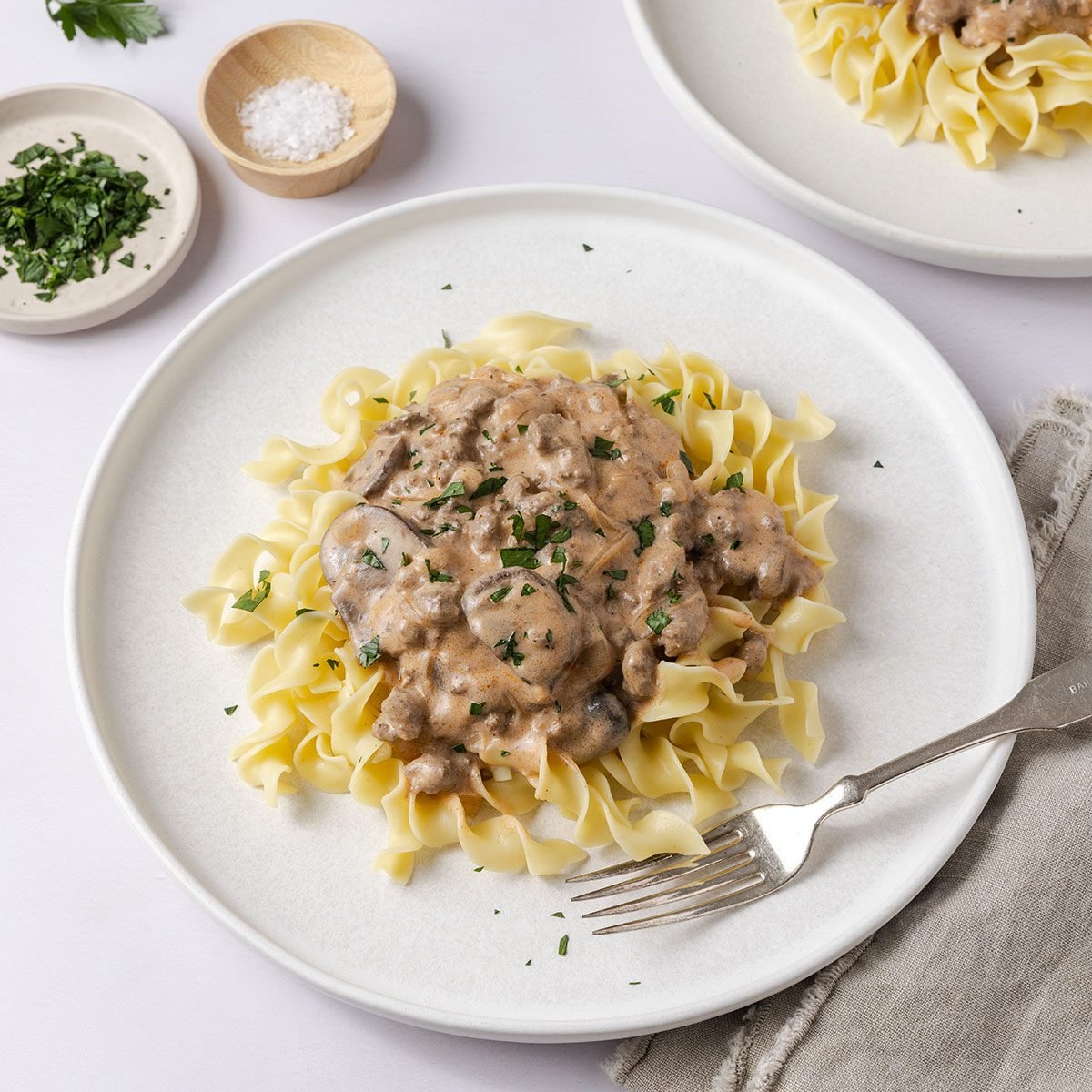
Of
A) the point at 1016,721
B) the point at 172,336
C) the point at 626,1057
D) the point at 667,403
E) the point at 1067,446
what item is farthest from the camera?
the point at 172,336

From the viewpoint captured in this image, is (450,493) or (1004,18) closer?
(450,493)

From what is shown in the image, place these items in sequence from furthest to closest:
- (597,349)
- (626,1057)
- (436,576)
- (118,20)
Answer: (118,20) < (597,349) < (626,1057) < (436,576)

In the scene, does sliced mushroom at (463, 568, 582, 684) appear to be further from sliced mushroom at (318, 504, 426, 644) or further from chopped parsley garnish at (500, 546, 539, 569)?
sliced mushroom at (318, 504, 426, 644)

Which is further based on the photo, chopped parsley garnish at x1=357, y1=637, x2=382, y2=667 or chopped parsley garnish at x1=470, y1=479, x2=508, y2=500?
chopped parsley garnish at x1=470, y1=479, x2=508, y2=500

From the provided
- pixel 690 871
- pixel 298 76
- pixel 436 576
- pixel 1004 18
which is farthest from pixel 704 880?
pixel 298 76

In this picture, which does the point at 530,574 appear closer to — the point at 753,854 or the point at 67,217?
the point at 753,854

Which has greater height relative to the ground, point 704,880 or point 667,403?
point 667,403

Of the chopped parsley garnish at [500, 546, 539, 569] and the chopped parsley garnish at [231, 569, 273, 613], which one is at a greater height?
the chopped parsley garnish at [231, 569, 273, 613]

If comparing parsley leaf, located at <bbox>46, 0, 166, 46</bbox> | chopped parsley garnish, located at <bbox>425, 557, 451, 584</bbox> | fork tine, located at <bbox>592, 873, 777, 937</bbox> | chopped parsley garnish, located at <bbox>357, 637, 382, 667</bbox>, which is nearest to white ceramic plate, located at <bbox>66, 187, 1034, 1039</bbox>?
fork tine, located at <bbox>592, 873, 777, 937</bbox>
